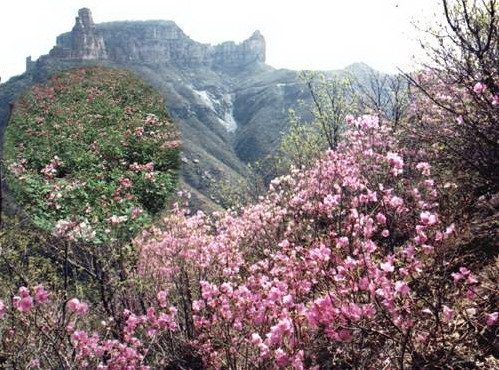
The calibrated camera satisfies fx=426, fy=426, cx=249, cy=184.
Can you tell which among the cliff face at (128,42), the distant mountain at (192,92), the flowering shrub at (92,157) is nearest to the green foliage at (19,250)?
the flowering shrub at (92,157)

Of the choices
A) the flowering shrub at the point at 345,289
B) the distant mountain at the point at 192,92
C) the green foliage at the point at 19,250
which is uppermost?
the distant mountain at the point at 192,92

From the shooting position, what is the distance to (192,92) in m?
161

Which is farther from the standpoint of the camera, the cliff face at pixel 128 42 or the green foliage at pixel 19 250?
the cliff face at pixel 128 42

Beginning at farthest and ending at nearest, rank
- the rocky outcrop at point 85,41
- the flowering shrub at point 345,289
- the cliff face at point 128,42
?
the cliff face at point 128,42, the rocky outcrop at point 85,41, the flowering shrub at point 345,289

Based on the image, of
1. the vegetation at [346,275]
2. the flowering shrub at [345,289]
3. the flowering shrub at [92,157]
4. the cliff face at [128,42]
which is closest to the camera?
the flowering shrub at [345,289]

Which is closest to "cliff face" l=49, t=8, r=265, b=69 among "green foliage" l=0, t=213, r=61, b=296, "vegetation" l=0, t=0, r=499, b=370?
"green foliage" l=0, t=213, r=61, b=296

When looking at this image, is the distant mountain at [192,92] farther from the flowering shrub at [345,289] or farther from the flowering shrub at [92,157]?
the flowering shrub at [345,289]

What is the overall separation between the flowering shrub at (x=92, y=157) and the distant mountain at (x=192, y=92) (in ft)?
203

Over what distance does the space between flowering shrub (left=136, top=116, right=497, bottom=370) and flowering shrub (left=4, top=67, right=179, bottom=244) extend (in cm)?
136

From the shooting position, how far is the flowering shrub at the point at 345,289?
381 cm

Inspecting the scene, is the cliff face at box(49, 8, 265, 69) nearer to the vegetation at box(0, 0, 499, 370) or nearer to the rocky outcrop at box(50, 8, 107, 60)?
the rocky outcrop at box(50, 8, 107, 60)

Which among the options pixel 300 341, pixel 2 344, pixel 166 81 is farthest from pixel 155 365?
pixel 166 81

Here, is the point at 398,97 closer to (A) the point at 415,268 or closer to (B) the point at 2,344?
(A) the point at 415,268

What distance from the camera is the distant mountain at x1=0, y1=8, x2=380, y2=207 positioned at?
10831cm
